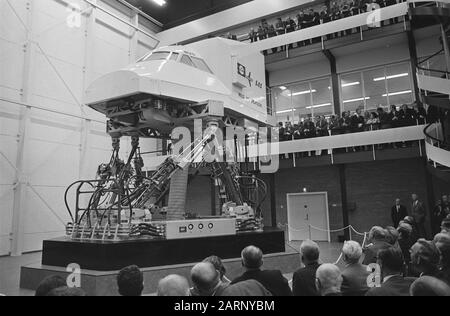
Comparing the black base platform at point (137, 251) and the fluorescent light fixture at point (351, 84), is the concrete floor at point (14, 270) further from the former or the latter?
the fluorescent light fixture at point (351, 84)

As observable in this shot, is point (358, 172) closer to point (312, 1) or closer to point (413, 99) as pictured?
point (413, 99)

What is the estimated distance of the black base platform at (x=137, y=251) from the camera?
244 inches

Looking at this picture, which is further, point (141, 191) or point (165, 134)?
point (165, 134)

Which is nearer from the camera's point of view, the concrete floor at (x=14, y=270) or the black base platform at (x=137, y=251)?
the black base platform at (x=137, y=251)

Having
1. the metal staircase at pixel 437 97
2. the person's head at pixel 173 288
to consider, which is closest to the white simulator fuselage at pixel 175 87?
the person's head at pixel 173 288

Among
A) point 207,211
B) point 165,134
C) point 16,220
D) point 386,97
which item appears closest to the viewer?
point 165,134

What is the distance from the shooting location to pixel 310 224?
18703mm

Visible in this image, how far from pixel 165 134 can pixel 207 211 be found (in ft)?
39.9

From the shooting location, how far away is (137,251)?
6.42 meters

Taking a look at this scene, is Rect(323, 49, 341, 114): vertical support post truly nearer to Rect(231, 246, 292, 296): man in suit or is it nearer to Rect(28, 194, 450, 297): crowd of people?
Rect(28, 194, 450, 297): crowd of people

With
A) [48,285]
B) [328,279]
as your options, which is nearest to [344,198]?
[328,279]

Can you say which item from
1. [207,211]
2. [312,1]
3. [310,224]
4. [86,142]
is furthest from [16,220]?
[312,1]

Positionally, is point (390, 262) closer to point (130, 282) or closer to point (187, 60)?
point (130, 282)

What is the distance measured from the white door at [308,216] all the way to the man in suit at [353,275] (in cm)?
1388
